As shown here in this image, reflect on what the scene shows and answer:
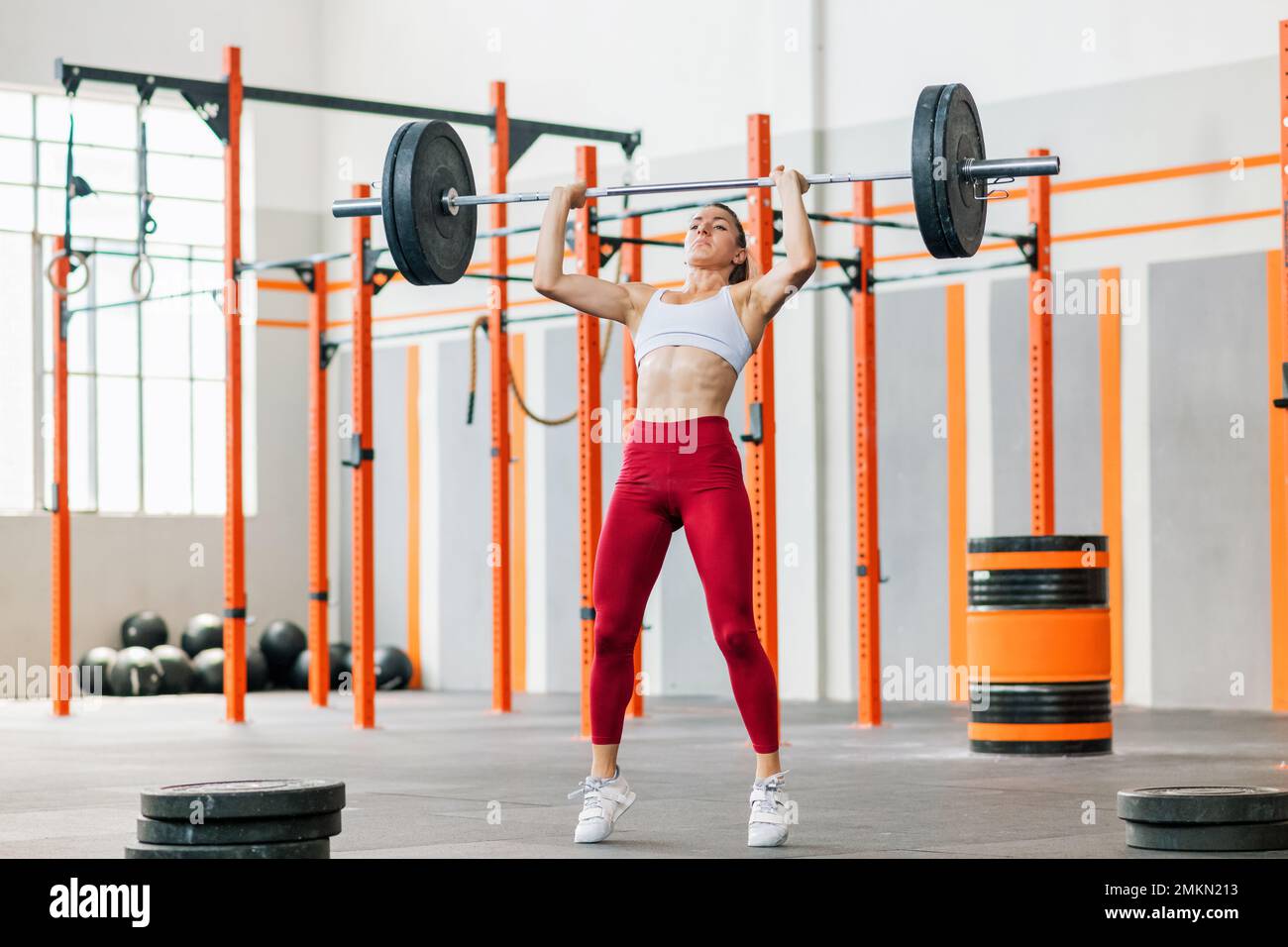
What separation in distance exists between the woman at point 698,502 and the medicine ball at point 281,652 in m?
8.18

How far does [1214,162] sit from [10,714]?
21.7 ft

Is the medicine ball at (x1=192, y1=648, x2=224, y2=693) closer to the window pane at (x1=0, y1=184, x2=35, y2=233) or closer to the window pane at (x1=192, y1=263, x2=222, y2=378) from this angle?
the window pane at (x1=192, y1=263, x2=222, y2=378)

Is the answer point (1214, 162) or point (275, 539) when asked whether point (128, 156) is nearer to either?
point (275, 539)

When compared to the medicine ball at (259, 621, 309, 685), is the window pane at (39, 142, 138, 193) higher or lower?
higher

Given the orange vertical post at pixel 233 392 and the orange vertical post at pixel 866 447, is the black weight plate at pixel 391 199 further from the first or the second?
the orange vertical post at pixel 233 392

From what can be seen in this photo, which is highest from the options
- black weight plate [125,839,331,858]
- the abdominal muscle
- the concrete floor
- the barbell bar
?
the barbell bar

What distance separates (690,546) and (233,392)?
15.6ft

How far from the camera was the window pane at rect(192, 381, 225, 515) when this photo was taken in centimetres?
1238

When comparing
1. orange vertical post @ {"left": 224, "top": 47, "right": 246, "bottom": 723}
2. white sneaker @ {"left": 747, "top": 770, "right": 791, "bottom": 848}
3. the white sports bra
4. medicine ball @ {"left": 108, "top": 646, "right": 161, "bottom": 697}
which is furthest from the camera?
medicine ball @ {"left": 108, "top": 646, "right": 161, "bottom": 697}

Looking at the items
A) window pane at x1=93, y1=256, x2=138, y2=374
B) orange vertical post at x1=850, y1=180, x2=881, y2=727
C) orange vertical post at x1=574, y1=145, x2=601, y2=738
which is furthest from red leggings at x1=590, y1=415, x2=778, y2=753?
window pane at x1=93, y1=256, x2=138, y2=374

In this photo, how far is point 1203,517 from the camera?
28.0ft

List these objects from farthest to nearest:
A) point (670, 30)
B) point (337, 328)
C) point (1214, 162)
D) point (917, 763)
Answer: point (337, 328) → point (670, 30) → point (1214, 162) → point (917, 763)

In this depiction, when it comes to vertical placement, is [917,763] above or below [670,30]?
below
